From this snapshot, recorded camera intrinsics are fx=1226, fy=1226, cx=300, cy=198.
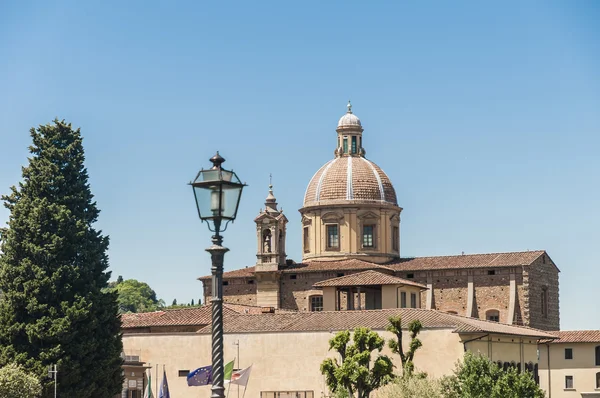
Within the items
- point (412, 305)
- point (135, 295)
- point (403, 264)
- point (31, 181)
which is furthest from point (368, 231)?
point (135, 295)

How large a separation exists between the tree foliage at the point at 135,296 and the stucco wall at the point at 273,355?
102 meters

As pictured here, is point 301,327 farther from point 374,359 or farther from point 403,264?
point 403,264

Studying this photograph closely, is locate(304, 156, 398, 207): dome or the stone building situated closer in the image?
the stone building

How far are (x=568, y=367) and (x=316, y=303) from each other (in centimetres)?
1638

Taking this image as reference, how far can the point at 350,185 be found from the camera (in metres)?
82.1

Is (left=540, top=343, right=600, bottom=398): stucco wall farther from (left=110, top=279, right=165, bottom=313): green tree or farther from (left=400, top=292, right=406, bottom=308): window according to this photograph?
(left=110, top=279, right=165, bottom=313): green tree

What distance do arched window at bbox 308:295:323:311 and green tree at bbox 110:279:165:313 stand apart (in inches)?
3508

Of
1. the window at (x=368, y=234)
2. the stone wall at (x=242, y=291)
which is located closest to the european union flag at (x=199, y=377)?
the stone wall at (x=242, y=291)

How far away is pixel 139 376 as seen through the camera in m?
63.8

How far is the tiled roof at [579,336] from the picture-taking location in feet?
242

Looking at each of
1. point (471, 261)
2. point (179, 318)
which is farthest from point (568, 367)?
point (179, 318)

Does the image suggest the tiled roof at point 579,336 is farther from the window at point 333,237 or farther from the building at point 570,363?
the window at point 333,237

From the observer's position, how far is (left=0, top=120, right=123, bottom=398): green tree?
5394 cm

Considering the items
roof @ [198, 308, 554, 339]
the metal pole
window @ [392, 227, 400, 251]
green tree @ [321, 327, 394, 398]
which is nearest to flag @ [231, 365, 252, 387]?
green tree @ [321, 327, 394, 398]
